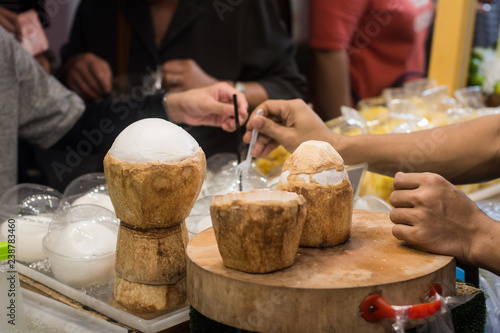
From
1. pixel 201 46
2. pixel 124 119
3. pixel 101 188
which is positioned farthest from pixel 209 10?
pixel 101 188

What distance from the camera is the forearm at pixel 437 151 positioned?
1.59 m

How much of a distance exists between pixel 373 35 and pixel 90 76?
1917 millimetres

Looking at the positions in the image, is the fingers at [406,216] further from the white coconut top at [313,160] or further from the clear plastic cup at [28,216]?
the clear plastic cup at [28,216]

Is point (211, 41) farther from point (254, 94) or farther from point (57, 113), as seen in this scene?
point (57, 113)

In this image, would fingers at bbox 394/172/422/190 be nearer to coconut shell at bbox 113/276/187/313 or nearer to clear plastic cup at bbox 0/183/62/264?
coconut shell at bbox 113/276/187/313

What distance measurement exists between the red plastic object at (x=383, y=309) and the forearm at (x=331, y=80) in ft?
8.64

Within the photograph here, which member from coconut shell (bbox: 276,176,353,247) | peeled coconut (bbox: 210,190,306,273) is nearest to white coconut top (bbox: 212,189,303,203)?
peeled coconut (bbox: 210,190,306,273)

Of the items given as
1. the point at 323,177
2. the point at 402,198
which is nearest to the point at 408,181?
the point at 402,198

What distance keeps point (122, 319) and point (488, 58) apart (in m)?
3.43

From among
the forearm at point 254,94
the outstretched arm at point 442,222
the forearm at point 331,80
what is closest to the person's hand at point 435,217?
the outstretched arm at point 442,222

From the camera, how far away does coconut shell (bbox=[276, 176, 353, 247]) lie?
100 centimetres

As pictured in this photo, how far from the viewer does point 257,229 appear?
85 centimetres

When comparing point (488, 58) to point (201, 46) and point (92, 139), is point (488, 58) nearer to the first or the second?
point (201, 46)

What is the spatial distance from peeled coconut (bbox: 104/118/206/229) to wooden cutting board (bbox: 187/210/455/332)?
4.1 inches
